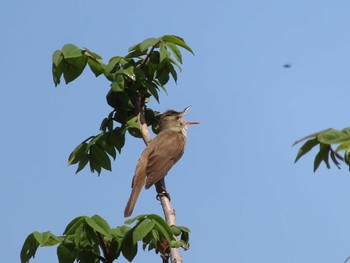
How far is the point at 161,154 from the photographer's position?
28.1ft

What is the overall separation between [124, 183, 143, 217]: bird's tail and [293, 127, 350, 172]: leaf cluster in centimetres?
405

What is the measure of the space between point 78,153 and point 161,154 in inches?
121

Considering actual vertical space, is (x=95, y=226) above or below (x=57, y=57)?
below

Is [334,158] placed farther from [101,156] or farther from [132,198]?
[132,198]

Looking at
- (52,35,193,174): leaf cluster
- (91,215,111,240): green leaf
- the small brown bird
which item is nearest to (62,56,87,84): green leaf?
(52,35,193,174): leaf cluster

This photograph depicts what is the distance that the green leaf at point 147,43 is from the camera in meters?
5.38

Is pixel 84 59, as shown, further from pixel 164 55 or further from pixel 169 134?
pixel 169 134

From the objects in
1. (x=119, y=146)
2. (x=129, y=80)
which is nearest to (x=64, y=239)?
(x=119, y=146)

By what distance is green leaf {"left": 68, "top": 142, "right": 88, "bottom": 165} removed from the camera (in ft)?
18.0

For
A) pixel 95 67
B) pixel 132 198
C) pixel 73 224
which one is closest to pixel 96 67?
pixel 95 67

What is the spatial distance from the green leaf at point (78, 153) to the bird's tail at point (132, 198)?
5.66ft

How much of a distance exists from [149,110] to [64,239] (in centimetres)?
184

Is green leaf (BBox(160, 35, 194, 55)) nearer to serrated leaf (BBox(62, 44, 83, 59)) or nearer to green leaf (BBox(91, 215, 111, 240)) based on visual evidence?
serrated leaf (BBox(62, 44, 83, 59))

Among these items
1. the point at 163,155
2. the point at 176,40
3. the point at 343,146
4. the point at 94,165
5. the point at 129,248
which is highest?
the point at 163,155
